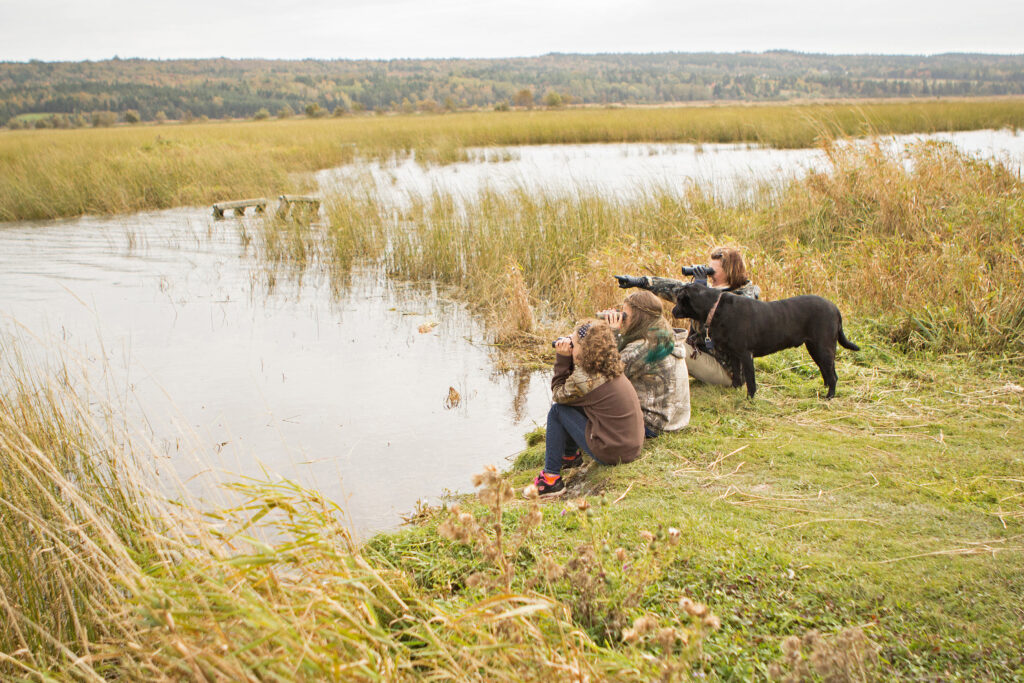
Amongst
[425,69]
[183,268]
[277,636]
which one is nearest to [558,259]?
[183,268]

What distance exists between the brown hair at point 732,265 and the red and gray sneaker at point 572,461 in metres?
1.92

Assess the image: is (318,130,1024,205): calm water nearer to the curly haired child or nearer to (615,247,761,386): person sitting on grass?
(615,247,761,386): person sitting on grass

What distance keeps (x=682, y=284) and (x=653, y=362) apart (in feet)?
2.40

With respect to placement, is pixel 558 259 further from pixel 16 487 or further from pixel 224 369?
pixel 16 487

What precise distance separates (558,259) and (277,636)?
7.20m

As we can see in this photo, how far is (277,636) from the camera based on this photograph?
182 cm

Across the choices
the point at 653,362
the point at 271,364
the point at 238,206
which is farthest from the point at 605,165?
the point at 653,362

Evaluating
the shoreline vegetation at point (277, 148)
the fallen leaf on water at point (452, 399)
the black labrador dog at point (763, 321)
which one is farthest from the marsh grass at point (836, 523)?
the shoreline vegetation at point (277, 148)

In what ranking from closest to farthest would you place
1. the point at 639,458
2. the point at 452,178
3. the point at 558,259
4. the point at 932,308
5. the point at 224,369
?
the point at 639,458, the point at 932,308, the point at 224,369, the point at 558,259, the point at 452,178

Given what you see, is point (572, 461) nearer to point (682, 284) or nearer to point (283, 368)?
point (682, 284)

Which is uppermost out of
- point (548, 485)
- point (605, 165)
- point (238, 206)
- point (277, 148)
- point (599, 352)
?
point (277, 148)

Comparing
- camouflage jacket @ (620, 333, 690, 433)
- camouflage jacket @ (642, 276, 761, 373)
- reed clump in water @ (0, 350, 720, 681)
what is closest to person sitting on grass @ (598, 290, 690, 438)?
camouflage jacket @ (620, 333, 690, 433)

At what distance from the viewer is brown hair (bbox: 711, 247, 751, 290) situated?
529cm

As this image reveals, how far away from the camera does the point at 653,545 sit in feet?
8.45
